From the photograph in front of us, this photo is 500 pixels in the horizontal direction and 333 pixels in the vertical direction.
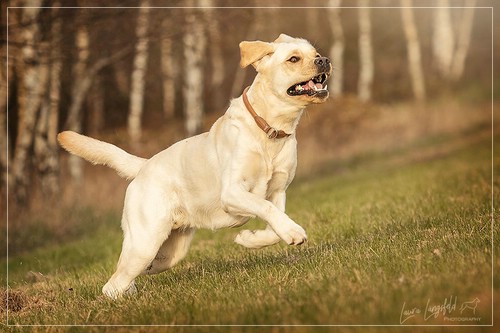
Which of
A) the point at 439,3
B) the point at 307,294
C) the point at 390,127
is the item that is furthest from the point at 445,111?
the point at 307,294

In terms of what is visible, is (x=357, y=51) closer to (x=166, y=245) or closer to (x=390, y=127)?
(x=390, y=127)

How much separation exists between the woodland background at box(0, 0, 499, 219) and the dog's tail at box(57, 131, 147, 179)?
2045mm

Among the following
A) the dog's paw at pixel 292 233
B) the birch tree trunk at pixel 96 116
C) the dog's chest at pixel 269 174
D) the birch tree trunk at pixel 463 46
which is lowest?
the birch tree trunk at pixel 96 116

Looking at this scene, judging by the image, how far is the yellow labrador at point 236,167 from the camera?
5.86 m

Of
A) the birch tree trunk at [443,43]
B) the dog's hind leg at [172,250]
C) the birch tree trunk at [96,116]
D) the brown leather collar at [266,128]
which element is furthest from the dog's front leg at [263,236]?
the birch tree trunk at [443,43]

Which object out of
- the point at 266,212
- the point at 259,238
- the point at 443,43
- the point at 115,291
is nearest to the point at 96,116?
the point at 443,43

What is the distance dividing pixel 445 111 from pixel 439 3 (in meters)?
9.76

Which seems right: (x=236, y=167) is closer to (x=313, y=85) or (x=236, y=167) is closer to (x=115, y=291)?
(x=313, y=85)

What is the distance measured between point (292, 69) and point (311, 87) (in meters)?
0.20

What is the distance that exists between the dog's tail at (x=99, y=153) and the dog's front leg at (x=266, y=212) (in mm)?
1205

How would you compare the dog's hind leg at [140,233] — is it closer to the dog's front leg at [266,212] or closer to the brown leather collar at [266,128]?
the dog's front leg at [266,212]

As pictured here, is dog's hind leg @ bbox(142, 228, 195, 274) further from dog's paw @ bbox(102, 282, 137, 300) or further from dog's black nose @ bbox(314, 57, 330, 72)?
dog's black nose @ bbox(314, 57, 330, 72)

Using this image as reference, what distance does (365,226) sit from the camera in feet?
26.2

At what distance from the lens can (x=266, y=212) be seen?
5.41m
